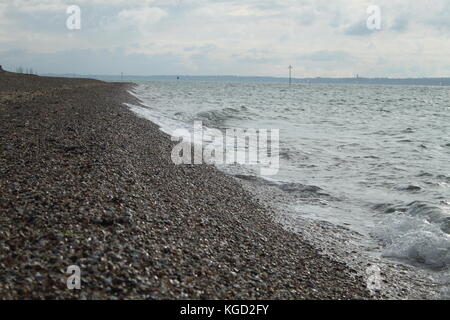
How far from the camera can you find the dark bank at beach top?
18.0ft

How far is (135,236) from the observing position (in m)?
6.78

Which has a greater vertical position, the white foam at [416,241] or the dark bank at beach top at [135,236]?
the dark bank at beach top at [135,236]

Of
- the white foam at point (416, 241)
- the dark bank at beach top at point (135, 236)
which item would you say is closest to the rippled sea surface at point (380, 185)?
the white foam at point (416, 241)

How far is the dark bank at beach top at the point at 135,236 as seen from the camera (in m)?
5.48

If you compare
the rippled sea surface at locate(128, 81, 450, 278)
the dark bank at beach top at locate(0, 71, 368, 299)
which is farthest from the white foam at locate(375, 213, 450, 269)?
the dark bank at beach top at locate(0, 71, 368, 299)

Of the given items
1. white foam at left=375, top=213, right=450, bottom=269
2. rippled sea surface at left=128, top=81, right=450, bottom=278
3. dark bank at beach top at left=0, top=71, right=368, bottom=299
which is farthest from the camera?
rippled sea surface at left=128, top=81, right=450, bottom=278

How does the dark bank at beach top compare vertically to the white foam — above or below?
above

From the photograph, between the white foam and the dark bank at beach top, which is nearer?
the dark bank at beach top

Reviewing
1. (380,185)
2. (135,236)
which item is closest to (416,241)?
(380,185)

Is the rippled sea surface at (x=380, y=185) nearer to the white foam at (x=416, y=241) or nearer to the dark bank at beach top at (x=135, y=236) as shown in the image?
the white foam at (x=416, y=241)

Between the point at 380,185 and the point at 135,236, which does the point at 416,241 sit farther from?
the point at 135,236

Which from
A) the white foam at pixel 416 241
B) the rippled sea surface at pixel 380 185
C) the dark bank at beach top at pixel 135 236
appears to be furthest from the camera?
the rippled sea surface at pixel 380 185

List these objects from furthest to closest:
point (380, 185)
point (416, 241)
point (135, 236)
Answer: point (380, 185) → point (416, 241) → point (135, 236)

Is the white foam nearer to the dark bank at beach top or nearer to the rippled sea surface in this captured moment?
the rippled sea surface
